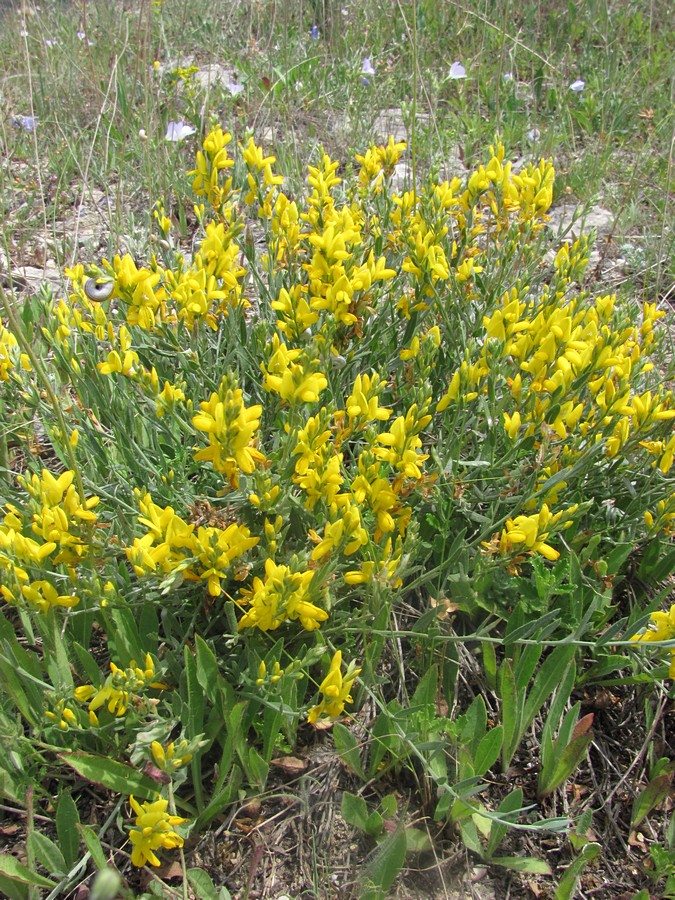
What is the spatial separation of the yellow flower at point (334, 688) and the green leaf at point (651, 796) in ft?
2.88

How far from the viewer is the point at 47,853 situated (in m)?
1.76

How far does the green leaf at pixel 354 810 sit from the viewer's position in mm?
1844

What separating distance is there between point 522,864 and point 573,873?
0.13m

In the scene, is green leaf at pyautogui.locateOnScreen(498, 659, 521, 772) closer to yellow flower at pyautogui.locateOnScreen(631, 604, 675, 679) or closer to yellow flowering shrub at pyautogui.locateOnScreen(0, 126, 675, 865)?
yellow flowering shrub at pyautogui.locateOnScreen(0, 126, 675, 865)

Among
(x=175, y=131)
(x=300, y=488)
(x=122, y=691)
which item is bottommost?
(x=122, y=691)

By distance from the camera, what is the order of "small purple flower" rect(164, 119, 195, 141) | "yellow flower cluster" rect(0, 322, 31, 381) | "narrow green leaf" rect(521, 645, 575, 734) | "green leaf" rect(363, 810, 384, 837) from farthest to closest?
"small purple flower" rect(164, 119, 195, 141)
"yellow flower cluster" rect(0, 322, 31, 381)
"narrow green leaf" rect(521, 645, 575, 734)
"green leaf" rect(363, 810, 384, 837)

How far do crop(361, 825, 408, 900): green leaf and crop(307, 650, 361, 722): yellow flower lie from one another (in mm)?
320

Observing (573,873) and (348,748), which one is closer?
(573,873)

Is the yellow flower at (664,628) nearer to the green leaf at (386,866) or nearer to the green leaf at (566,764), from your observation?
the green leaf at (566,764)

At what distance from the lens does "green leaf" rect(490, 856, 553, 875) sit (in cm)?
186

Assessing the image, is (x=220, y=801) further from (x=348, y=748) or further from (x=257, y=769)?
(x=348, y=748)

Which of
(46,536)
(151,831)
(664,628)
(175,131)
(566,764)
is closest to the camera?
(151,831)

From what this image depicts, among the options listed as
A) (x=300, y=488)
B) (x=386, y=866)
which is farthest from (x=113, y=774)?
(x=300, y=488)

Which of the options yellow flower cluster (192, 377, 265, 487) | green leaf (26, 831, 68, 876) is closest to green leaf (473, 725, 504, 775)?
yellow flower cluster (192, 377, 265, 487)
